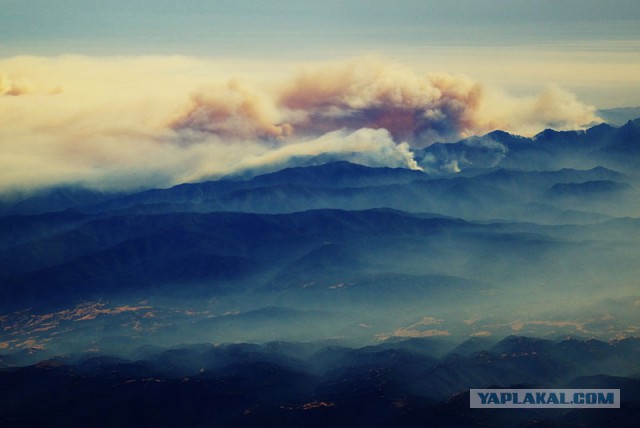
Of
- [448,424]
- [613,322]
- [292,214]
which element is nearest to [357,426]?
[448,424]

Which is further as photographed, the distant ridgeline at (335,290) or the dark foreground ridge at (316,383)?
the distant ridgeline at (335,290)

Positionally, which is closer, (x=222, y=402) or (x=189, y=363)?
(x=222, y=402)

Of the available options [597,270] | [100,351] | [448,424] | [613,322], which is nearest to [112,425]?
[100,351]

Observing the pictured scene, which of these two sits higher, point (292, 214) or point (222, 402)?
point (292, 214)

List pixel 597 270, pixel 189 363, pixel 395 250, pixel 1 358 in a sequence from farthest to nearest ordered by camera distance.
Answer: pixel 395 250 → pixel 597 270 → pixel 1 358 → pixel 189 363

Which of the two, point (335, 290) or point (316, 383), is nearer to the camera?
point (316, 383)

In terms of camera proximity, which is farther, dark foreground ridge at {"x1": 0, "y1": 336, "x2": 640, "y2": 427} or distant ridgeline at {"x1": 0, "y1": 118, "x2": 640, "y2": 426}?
distant ridgeline at {"x1": 0, "y1": 118, "x2": 640, "y2": 426}

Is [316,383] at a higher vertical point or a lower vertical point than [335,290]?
lower

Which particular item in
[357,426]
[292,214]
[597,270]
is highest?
[292,214]

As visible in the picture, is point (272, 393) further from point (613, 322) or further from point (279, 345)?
point (613, 322)

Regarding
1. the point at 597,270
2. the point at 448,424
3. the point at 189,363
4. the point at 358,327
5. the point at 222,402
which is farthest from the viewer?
the point at 597,270
